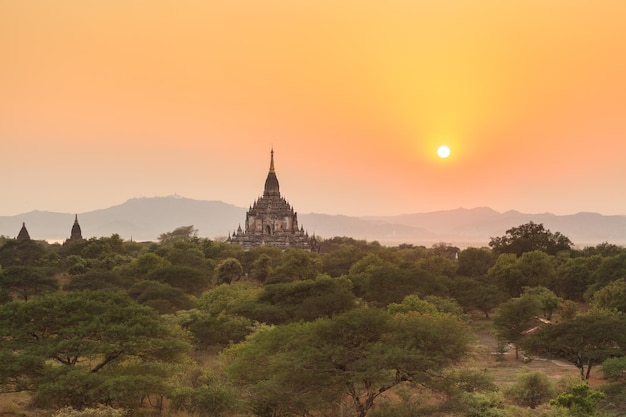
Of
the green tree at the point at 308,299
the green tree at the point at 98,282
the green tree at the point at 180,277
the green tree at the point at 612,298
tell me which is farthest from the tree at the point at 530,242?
the green tree at the point at 98,282

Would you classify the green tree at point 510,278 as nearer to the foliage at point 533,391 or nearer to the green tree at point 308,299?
the green tree at point 308,299

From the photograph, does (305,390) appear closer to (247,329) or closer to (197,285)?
(247,329)

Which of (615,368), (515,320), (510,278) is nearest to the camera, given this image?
(615,368)

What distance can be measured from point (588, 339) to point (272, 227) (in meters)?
93.5

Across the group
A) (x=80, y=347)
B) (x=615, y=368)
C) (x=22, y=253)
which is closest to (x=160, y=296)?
(x=80, y=347)

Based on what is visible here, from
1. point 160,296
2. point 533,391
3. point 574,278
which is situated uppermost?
point 574,278

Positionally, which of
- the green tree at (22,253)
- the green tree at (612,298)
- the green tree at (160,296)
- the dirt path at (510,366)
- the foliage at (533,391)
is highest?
the green tree at (22,253)

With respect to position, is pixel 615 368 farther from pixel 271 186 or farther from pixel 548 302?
pixel 271 186

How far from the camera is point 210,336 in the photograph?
43.5 metres

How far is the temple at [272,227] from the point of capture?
122188 mm

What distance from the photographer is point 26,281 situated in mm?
56656

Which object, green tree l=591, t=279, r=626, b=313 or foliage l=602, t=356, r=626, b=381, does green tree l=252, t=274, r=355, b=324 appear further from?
green tree l=591, t=279, r=626, b=313

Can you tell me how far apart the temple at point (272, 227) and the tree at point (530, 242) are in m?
39.8

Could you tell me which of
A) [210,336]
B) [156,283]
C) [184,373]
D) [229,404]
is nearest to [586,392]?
[229,404]
